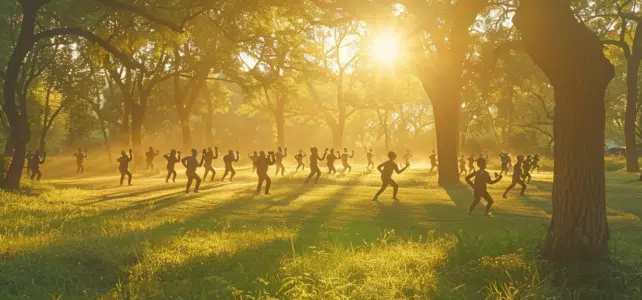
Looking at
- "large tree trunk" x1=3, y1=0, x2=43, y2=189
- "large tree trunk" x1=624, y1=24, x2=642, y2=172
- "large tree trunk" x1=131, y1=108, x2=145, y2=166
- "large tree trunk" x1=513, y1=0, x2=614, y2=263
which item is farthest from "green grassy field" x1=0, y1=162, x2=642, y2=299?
"large tree trunk" x1=131, y1=108, x2=145, y2=166

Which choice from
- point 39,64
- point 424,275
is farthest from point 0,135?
point 424,275

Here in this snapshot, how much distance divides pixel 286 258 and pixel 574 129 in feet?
15.8

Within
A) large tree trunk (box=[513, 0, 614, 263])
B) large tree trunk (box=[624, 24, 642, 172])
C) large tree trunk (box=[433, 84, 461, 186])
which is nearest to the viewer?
large tree trunk (box=[513, 0, 614, 263])

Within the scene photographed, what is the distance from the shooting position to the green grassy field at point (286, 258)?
5961mm

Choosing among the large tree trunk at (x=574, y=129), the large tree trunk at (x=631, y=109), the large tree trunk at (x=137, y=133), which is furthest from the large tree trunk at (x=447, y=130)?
the large tree trunk at (x=137, y=133)

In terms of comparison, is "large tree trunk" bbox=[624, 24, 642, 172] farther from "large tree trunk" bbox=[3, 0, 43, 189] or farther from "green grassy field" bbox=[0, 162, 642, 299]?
"large tree trunk" bbox=[3, 0, 43, 189]

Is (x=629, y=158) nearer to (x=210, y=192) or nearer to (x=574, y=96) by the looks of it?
(x=210, y=192)

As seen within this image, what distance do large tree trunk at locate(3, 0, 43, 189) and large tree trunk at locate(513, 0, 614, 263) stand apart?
18270 millimetres

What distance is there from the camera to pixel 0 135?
48750 mm

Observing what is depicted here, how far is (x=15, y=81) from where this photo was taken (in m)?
18.9

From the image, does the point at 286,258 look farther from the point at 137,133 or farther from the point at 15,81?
the point at 137,133

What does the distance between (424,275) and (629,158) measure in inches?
1324

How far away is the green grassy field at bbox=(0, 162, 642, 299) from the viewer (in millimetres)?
5961

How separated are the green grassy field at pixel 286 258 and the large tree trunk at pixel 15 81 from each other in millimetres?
4245
